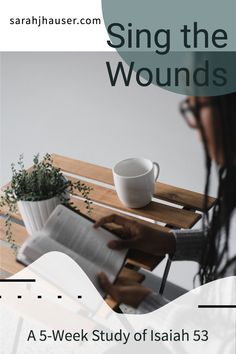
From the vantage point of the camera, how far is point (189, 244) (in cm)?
83

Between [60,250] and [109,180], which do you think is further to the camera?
[109,180]

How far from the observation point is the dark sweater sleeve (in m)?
0.83

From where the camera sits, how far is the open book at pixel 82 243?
2.65ft

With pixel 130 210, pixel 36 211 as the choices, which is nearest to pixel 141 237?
pixel 130 210

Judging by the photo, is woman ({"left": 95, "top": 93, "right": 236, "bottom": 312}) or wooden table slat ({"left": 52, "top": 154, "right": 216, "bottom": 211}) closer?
woman ({"left": 95, "top": 93, "right": 236, "bottom": 312})

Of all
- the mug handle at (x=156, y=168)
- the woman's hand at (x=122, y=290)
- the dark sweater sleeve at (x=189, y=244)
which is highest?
the mug handle at (x=156, y=168)

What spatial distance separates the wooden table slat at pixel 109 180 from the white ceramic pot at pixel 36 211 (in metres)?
0.11

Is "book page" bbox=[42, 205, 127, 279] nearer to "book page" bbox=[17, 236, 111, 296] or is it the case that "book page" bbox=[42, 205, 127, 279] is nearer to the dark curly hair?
"book page" bbox=[17, 236, 111, 296]

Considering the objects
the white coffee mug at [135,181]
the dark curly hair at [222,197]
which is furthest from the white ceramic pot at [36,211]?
the dark curly hair at [222,197]

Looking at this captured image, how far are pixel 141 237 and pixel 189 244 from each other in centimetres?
7

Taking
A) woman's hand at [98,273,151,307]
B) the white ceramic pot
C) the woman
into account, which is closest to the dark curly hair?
the woman

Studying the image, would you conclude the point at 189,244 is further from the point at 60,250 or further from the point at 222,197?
the point at 60,250

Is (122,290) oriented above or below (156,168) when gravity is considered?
below

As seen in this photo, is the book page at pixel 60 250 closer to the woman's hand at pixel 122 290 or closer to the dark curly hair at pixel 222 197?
the woman's hand at pixel 122 290
